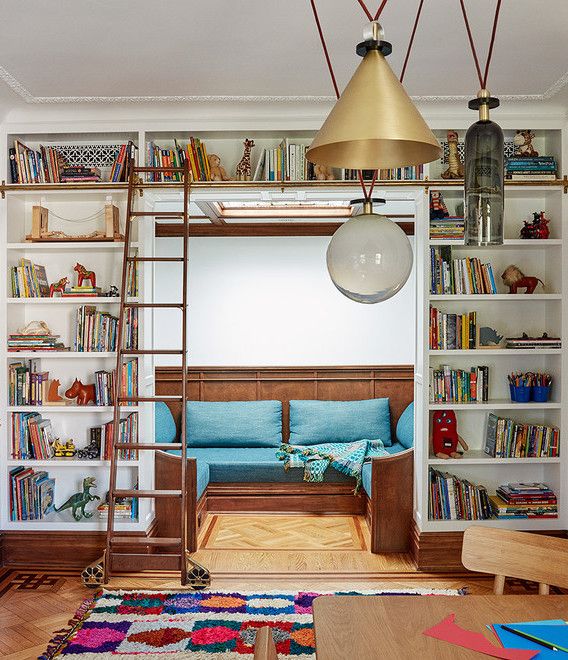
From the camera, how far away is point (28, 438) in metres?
4.40

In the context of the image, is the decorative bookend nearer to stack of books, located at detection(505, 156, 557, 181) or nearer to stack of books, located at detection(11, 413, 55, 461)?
stack of books, located at detection(11, 413, 55, 461)

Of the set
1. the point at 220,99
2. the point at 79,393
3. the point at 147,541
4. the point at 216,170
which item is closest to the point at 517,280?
the point at 216,170

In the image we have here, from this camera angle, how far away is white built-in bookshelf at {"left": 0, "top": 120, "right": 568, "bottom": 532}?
4289 millimetres

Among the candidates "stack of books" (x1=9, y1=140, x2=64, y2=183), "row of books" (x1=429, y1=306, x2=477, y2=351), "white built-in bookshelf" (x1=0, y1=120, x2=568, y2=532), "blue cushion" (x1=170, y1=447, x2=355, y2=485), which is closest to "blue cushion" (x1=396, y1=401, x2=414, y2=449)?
"blue cushion" (x1=170, y1=447, x2=355, y2=485)

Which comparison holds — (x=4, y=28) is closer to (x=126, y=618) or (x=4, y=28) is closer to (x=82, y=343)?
(x=82, y=343)

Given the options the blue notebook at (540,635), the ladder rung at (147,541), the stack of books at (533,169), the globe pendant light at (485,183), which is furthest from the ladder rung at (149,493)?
the globe pendant light at (485,183)

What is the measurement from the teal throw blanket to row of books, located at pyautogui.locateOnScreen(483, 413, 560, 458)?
147 centimetres

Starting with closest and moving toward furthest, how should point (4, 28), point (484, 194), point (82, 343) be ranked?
point (484, 194) → point (4, 28) → point (82, 343)

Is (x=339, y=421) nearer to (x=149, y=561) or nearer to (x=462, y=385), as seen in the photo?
(x=462, y=385)

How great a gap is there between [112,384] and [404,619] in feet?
9.63

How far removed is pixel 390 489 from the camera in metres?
4.58

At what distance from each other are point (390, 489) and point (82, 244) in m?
2.45

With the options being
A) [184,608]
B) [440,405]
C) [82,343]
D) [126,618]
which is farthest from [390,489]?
[82,343]

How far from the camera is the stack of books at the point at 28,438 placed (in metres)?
4.38
